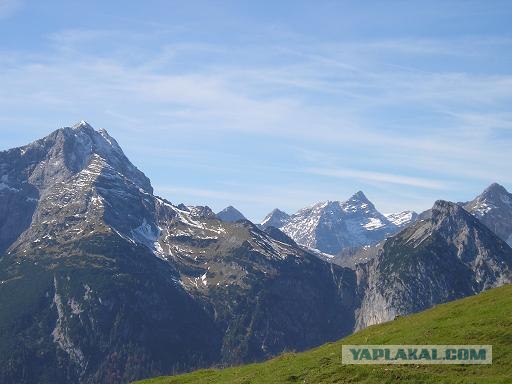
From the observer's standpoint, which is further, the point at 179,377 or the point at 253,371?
the point at 179,377

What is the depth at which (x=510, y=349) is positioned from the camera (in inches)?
2653

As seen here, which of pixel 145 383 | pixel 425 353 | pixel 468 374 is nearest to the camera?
pixel 468 374

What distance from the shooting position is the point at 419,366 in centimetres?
6756

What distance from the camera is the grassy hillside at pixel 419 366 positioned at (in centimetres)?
6481

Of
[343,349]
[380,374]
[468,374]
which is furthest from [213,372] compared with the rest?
[468,374]

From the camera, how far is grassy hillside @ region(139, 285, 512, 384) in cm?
6481

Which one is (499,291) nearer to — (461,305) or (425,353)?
(461,305)

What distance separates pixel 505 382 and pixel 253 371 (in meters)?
28.9

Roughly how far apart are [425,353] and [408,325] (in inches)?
469

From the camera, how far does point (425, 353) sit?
6981 cm

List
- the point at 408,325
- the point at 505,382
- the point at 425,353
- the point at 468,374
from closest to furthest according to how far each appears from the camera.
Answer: the point at 505,382
the point at 468,374
the point at 425,353
the point at 408,325

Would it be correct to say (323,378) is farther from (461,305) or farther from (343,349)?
(461,305)

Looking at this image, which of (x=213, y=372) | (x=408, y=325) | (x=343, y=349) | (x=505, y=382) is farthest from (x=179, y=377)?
(x=505, y=382)

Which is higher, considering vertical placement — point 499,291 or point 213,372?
point 499,291
